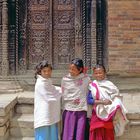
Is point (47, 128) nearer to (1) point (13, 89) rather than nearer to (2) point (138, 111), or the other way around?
(2) point (138, 111)

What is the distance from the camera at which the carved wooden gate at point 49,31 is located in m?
7.37

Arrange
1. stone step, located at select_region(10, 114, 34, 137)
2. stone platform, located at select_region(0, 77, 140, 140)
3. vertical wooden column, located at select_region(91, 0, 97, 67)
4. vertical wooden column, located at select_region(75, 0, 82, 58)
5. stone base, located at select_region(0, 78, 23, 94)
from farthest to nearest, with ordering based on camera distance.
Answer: vertical wooden column, located at select_region(75, 0, 82, 58) < vertical wooden column, located at select_region(91, 0, 97, 67) < stone base, located at select_region(0, 78, 23, 94) < stone step, located at select_region(10, 114, 34, 137) < stone platform, located at select_region(0, 77, 140, 140)

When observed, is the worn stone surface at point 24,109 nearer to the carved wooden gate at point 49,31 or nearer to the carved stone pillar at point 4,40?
the carved stone pillar at point 4,40

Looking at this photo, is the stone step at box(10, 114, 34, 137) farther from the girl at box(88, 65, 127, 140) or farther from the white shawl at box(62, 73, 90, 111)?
the girl at box(88, 65, 127, 140)

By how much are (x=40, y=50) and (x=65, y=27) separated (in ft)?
2.46

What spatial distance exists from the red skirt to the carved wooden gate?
132 inches

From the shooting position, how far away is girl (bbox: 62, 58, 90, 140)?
163 inches

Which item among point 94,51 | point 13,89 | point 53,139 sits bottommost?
point 53,139

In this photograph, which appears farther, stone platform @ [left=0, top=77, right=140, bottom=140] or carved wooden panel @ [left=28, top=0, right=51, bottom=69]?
carved wooden panel @ [left=28, top=0, right=51, bottom=69]

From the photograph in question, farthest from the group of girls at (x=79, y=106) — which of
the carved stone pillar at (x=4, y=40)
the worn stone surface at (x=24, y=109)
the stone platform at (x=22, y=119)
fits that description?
the carved stone pillar at (x=4, y=40)

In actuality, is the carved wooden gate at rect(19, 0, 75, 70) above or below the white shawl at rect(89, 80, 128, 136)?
above

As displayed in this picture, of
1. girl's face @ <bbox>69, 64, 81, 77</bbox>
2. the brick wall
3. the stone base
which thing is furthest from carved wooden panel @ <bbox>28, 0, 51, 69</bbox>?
girl's face @ <bbox>69, 64, 81, 77</bbox>

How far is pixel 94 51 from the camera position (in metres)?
7.06

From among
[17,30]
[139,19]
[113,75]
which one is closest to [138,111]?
[113,75]
